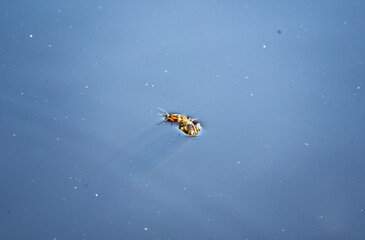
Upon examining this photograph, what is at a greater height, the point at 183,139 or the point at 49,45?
the point at 49,45

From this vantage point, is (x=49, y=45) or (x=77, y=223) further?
(x=49, y=45)

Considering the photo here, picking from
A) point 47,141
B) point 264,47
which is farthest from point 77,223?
point 264,47

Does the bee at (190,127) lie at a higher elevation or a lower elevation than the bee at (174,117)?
lower

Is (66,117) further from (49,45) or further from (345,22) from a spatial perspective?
(345,22)

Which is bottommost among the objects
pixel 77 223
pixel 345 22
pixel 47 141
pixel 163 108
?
pixel 77 223

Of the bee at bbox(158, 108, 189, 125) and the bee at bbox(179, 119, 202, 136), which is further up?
the bee at bbox(158, 108, 189, 125)
